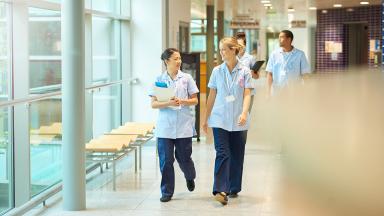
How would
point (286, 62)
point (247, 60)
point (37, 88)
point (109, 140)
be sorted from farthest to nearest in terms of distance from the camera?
1. point (247, 60)
2. point (286, 62)
3. point (109, 140)
4. point (37, 88)

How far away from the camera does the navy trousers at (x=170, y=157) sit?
6898 mm

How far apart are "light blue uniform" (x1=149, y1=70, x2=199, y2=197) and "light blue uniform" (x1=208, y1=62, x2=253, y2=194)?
0.29m

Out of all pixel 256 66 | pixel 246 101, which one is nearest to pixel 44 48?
pixel 246 101

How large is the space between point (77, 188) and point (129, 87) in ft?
16.5

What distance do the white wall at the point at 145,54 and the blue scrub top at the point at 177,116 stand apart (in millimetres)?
4384

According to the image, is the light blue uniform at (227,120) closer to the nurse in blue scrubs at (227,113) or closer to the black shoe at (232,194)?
the nurse in blue scrubs at (227,113)

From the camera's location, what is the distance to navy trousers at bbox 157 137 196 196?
690cm

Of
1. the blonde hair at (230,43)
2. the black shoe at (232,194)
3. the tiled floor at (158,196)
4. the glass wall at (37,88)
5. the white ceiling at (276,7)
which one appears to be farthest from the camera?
the white ceiling at (276,7)

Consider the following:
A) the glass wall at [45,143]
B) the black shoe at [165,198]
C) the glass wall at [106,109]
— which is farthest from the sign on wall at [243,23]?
the black shoe at [165,198]

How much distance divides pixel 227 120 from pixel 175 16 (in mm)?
6138

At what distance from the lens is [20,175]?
20.9ft

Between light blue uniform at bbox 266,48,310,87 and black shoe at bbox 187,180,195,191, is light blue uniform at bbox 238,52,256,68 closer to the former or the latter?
light blue uniform at bbox 266,48,310,87

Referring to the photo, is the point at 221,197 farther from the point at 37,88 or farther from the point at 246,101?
the point at 37,88

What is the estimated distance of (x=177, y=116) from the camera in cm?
695
